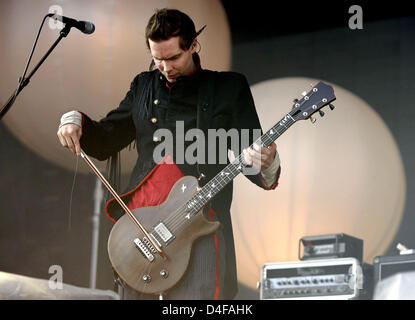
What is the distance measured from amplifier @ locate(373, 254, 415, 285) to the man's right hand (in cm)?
131

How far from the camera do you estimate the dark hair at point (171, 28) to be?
2.49 m

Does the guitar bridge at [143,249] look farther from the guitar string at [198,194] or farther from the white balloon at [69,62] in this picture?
the white balloon at [69,62]

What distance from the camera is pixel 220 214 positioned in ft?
8.20

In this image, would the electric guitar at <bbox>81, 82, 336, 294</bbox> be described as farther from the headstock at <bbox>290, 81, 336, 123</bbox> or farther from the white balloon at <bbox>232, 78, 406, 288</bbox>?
the white balloon at <bbox>232, 78, 406, 288</bbox>

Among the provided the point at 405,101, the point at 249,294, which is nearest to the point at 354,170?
the point at 405,101

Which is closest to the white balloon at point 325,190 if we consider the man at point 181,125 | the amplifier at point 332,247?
the amplifier at point 332,247

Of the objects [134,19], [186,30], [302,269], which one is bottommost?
[302,269]

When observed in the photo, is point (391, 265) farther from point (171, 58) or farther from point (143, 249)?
point (171, 58)

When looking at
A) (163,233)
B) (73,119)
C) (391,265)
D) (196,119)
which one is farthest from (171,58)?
(391,265)

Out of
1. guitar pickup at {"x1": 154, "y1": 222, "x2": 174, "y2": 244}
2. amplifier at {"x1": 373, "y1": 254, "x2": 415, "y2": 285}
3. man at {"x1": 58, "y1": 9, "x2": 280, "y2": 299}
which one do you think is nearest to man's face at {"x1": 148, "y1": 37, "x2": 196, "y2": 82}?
man at {"x1": 58, "y1": 9, "x2": 280, "y2": 299}

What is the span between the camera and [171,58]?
2.52 m

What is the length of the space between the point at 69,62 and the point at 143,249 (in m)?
Answer: 1.28

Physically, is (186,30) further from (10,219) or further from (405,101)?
(10,219)
